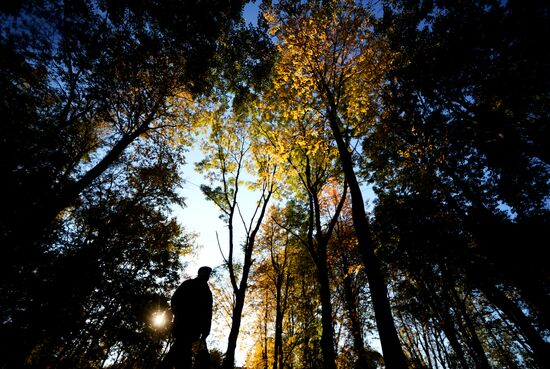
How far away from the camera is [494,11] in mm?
9219

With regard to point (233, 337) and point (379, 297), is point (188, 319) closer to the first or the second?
point (379, 297)

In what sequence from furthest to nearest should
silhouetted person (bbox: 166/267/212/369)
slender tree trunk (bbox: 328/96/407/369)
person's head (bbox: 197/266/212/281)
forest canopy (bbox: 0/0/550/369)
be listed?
forest canopy (bbox: 0/0/550/369) → slender tree trunk (bbox: 328/96/407/369) → person's head (bbox: 197/266/212/281) → silhouetted person (bbox: 166/267/212/369)

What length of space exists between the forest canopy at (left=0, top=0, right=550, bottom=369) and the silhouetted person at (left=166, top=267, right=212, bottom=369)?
3708 mm

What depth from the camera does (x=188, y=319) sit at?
3213mm

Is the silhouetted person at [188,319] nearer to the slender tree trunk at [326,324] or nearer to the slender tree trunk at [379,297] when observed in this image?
the slender tree trunk at [379,297]

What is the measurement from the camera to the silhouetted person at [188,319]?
2977 millimetres

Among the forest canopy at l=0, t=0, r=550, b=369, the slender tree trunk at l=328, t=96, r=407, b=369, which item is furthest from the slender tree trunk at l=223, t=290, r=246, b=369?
the slender tree trunk at l=328, t=96, r=407, b=369

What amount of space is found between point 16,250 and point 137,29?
8.90m

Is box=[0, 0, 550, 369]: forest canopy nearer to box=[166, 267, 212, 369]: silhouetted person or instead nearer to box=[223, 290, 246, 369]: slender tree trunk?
box=[223, 290, 246, 369]: slender tree trunk

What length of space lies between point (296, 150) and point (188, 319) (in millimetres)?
9871

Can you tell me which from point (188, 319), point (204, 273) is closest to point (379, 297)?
point (204, 273)

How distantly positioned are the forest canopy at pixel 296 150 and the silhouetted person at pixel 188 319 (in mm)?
3708

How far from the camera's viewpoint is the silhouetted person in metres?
2.98

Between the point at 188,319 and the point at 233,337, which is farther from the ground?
the point at 233,337
